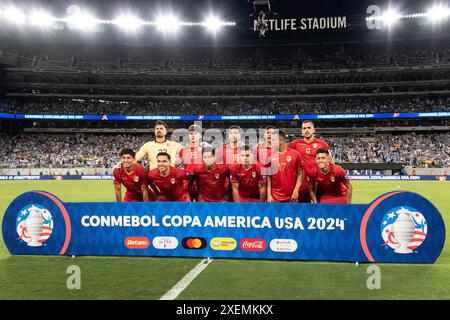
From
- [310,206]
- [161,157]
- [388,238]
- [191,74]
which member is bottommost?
[388,238]

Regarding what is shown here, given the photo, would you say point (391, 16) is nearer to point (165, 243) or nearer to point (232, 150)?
point (232, 150)

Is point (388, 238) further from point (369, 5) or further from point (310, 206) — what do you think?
point (369, 5)

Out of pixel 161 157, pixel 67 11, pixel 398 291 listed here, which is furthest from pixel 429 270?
pixel 67 11

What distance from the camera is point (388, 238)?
6.09 m

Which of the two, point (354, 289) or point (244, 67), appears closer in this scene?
point (354, 289)

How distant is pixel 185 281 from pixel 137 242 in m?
1.83

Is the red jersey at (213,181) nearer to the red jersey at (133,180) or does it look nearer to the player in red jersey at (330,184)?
the red jersey at (133,180)

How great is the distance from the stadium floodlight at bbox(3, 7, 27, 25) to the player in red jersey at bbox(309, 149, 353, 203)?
47213mm

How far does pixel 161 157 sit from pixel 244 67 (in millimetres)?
48325

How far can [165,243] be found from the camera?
6707mm

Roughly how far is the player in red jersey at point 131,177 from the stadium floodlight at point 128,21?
43496 mm

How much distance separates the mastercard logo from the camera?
6.61m

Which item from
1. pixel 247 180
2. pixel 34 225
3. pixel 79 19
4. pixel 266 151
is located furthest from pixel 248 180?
pixel 79 19

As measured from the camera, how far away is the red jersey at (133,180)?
752cm
